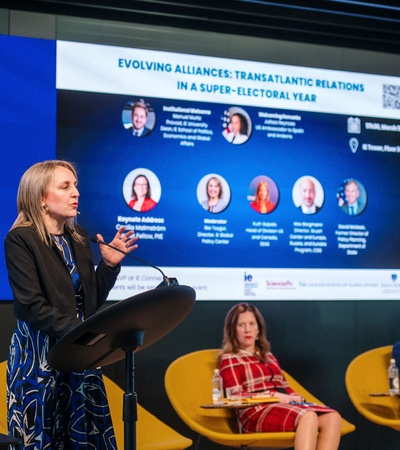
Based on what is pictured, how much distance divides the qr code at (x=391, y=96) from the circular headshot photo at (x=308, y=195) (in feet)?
2.62

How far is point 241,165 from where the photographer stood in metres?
5.21

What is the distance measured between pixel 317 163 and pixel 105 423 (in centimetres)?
294

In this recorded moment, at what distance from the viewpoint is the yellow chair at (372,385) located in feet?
15.8

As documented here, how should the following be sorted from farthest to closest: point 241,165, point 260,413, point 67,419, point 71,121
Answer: point 241,165, point 71,121, point 260,413, point 67,419

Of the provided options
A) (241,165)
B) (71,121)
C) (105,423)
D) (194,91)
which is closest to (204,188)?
(241,165)

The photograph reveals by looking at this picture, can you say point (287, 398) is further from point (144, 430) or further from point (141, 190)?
point (141, 190)

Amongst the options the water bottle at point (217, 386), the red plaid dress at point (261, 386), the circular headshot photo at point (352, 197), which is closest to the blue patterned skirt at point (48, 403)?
the red plaid dress at point (261, 386)

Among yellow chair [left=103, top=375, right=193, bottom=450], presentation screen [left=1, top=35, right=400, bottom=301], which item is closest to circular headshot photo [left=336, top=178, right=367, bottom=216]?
presentation screen [left=1, top=35, right=400, bottom=301]

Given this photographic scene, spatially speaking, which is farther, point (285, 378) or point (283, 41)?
point (283, 41)

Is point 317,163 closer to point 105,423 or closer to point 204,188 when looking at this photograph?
point 204,188

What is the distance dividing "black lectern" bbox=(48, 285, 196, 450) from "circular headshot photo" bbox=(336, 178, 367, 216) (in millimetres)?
3233

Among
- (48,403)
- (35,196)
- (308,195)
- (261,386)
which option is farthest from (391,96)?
(48,403)

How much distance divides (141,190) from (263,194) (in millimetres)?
839

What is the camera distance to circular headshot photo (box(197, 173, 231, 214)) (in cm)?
512
